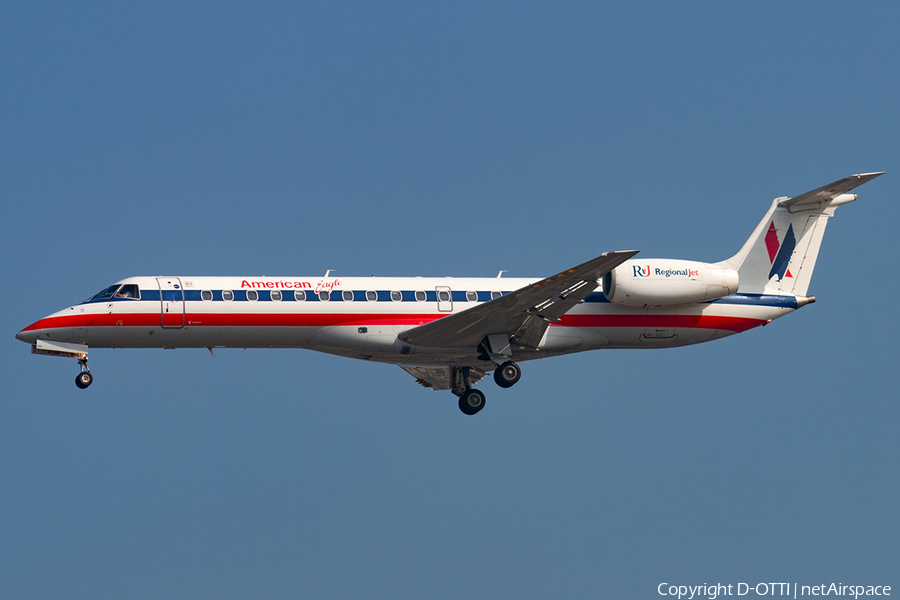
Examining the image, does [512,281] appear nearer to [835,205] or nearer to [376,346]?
[376,346]

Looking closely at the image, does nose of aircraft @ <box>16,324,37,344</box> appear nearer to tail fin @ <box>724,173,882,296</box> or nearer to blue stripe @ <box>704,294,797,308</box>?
blue stripe @ <box>704,294,797,308</box>

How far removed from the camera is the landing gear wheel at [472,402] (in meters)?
30.2

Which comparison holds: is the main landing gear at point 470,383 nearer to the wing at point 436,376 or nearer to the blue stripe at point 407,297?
the wing at point 436,376

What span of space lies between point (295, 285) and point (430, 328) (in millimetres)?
3770

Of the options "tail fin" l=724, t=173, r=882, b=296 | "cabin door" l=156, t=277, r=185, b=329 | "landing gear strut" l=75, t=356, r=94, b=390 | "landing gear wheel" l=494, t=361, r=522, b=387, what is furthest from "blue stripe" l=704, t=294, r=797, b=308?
"landing gear strut" l=75, t=356, r=94, b=390

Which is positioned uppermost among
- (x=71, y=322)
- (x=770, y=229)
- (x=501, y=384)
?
(x=770, y=229)

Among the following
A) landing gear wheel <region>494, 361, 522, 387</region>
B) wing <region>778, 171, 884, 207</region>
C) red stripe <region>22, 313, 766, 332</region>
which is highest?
wing <region>778, 171, 884, 207</region>

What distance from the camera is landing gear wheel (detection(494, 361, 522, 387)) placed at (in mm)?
28391

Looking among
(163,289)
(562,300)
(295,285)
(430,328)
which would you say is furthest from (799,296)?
(163,289)

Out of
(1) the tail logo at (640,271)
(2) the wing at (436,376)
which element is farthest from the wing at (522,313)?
(2) the wing at (436,376)

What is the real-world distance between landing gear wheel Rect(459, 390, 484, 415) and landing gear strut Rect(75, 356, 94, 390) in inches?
397

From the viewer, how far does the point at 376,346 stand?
28.0 m

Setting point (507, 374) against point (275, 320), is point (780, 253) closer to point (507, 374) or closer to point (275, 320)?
point (507, 374)

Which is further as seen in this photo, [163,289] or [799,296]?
[799,296]
